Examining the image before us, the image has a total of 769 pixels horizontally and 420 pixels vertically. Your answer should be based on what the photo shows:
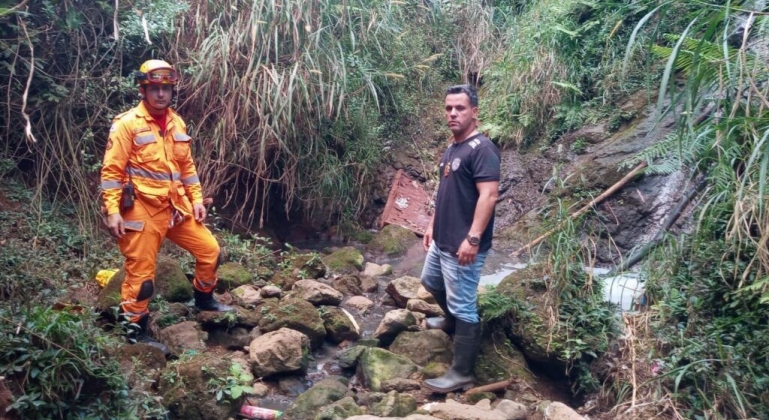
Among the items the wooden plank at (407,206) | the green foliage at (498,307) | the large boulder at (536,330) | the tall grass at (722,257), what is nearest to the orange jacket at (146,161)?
the green foliage at (498,307)

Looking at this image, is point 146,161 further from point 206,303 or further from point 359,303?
point 359,303

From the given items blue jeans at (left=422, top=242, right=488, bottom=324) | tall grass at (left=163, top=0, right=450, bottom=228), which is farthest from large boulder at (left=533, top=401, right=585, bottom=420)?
tall grass at (left=163, top=0, right=450, bottom=228)

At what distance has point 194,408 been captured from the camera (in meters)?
3.60

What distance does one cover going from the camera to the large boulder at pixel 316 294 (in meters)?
5.28

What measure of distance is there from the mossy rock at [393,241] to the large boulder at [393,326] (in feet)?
8.02

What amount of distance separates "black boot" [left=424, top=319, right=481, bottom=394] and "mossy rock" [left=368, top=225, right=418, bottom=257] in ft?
10.5

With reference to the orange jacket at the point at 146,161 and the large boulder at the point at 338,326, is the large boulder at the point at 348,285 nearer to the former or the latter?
the large boulder at the point at 338,326

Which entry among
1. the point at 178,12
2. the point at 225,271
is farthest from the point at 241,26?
the point at 225,271

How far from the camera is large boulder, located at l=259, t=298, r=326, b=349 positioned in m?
4.72

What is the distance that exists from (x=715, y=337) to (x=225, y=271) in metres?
3.80

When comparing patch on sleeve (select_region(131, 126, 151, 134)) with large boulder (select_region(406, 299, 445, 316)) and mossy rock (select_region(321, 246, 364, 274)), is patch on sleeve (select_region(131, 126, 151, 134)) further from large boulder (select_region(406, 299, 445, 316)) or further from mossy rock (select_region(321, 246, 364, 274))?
mossy rock (select_region(321, 246, 364, 274))

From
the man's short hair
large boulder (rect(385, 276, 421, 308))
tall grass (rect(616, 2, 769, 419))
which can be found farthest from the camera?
large boulder (rect(385, 276, 421, 308))

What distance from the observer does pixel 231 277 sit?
5.59m

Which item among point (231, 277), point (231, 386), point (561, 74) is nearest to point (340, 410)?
point (231, 386)
